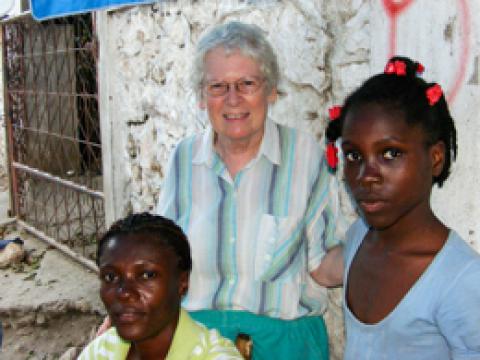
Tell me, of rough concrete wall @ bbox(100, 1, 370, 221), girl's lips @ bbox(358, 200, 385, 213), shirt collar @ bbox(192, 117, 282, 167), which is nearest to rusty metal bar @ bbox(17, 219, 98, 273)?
rough concrete wall @ bbox(100, 1, 370, 221)

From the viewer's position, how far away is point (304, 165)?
1813 millimetres

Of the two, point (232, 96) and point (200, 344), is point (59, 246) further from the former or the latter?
point (200, 344)

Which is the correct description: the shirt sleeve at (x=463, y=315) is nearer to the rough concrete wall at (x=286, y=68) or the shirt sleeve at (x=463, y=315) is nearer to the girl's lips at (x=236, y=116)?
the rough concrete wall at (x=286, y=68)

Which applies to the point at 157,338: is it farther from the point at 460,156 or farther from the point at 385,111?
the point at 460,156

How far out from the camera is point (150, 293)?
4.50ft

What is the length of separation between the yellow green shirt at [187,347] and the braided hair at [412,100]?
663mm

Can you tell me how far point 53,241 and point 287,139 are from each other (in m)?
3.57

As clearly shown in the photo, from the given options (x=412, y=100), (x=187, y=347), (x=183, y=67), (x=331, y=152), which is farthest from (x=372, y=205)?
(x=183, y=67)

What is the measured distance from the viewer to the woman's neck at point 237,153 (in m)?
1.82

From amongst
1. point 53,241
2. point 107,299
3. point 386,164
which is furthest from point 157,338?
point 53,241

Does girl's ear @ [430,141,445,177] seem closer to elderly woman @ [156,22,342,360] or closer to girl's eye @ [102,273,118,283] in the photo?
elderly woman @ [156,22,342,360]

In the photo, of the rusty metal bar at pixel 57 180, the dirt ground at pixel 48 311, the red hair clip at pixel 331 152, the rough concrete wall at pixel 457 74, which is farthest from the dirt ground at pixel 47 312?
the rough concrete wall at pixel 457 74

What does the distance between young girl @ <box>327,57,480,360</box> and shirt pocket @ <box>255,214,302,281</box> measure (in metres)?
0.47

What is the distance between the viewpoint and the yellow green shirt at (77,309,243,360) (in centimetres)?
139
